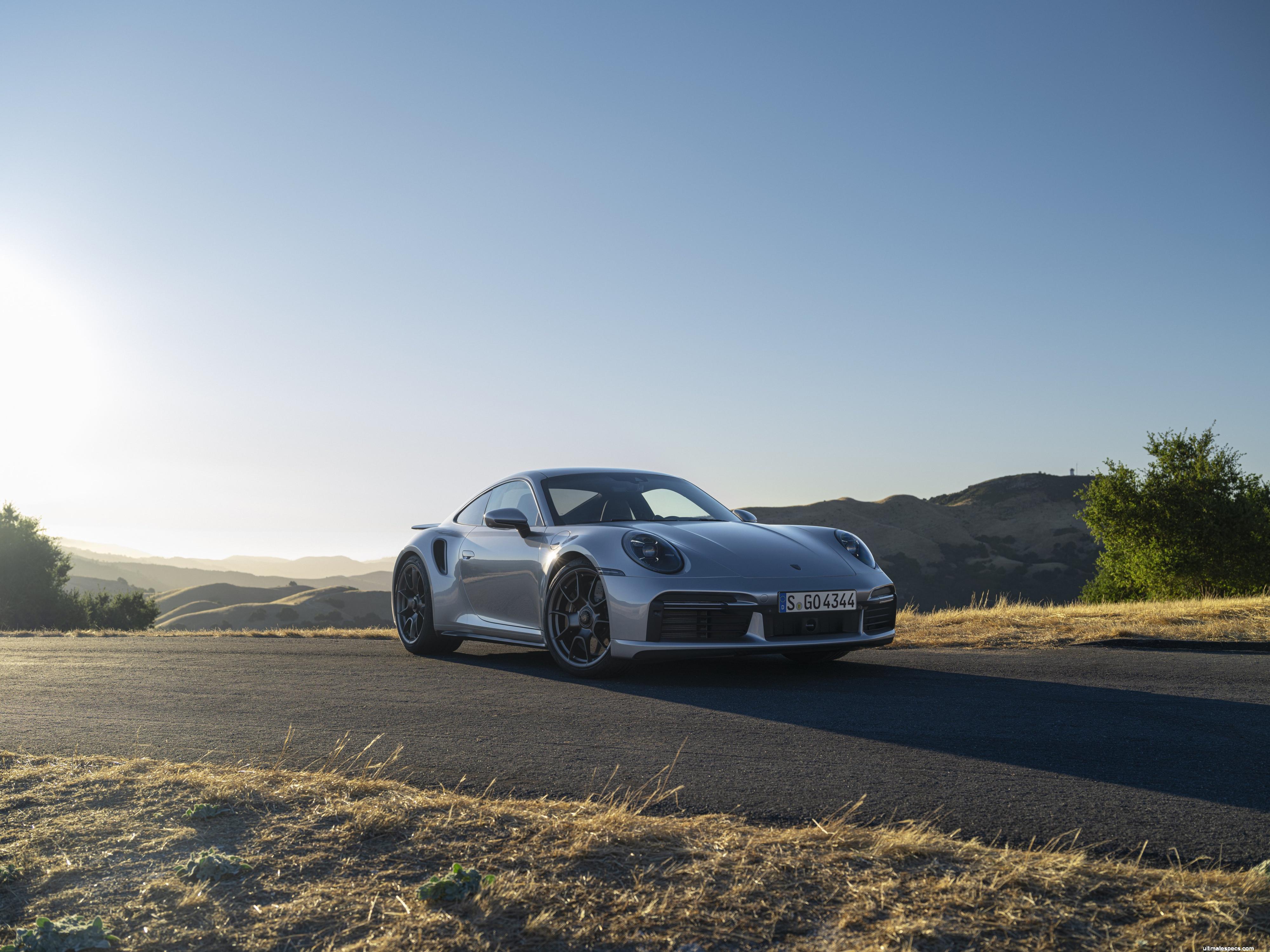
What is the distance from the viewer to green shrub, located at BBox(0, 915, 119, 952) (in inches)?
78.9

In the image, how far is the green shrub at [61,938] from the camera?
200 cm

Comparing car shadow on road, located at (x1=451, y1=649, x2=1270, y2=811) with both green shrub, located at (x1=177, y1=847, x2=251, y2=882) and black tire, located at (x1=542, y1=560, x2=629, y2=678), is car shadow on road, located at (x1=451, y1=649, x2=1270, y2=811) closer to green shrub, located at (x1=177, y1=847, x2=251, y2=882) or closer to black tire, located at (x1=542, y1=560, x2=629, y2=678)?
black tire, located at (x1=542, y1=560, x2=629, y2=678)

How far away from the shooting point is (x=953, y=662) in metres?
6.74

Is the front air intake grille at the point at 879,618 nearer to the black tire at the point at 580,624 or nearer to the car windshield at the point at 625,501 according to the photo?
the car windshield at the point at 625,501

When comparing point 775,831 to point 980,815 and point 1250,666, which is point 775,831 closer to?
point 980,815

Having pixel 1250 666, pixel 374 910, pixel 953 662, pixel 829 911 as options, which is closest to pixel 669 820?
pixel 829 911

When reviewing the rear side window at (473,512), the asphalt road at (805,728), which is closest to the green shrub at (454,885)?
the asphalt road at (805,728)

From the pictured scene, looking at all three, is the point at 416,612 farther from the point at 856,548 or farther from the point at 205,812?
the point at 205,812

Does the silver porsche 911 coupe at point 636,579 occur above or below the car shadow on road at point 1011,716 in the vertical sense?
above

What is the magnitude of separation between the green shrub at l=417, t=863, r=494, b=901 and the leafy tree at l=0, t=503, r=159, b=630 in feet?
153

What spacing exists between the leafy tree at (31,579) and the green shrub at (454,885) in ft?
158

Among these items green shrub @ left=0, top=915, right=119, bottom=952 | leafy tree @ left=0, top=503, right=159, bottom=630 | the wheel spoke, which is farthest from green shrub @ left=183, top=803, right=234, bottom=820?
leafy tree @ left=0, top=503, right=159, bottom=630

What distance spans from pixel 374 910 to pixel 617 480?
5632 millimetres

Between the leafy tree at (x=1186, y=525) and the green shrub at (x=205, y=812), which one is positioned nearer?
the green shrub at (x=205, y=812)
